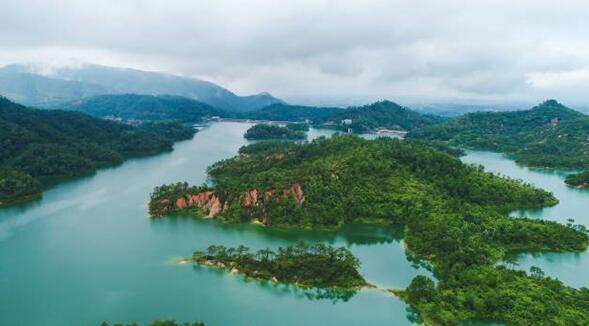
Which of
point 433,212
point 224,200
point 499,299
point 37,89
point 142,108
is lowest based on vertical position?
point 499,299

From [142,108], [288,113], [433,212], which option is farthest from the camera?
[288,113]

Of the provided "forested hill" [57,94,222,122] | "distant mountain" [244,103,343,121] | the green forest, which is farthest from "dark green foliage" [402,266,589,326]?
"distant mountain" [244,103,343,121]

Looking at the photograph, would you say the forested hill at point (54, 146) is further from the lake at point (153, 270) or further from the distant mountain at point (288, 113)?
the distant mountain at point (288, 113)

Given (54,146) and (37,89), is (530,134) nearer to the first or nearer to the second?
(54,146)

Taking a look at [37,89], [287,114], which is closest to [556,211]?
[287,114]

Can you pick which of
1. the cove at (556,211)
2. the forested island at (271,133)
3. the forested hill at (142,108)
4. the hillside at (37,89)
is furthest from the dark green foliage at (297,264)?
the hillside at (37,89)

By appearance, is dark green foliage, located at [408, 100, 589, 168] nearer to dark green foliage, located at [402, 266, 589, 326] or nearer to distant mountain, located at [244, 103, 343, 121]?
dark green foliage, located at [402, 266, 589, 326]
